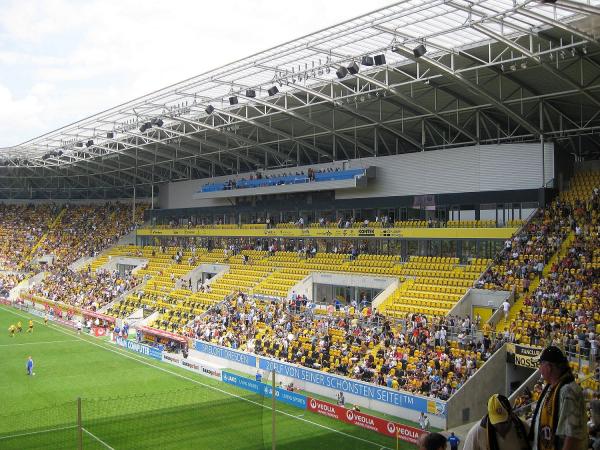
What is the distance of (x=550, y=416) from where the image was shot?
4531 millimetres

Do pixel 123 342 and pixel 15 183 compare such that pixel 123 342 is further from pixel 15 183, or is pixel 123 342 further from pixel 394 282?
pixel 15 183

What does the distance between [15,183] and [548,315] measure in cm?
7222

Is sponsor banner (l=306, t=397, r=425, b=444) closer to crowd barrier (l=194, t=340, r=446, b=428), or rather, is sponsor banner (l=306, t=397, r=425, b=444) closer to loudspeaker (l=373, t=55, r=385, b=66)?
crowd barrier (l=194, t=340, r=446, b=428)

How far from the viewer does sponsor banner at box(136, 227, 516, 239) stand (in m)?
35.8

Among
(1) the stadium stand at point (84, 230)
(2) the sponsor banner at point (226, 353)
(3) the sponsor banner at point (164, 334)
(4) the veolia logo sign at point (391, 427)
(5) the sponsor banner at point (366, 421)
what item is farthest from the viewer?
(1) the stadium stand at point (84, 230)

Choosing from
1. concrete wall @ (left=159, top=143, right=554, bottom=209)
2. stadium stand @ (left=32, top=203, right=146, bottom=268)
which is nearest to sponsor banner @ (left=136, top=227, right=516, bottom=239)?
concrete wall @ (left=159, top=143, right=554, bottom=209)

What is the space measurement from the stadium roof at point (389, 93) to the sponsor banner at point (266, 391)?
590 inches

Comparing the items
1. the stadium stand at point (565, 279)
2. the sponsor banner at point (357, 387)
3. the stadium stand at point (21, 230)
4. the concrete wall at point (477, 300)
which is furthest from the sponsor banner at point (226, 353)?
the stadium stand at point (21, 230)

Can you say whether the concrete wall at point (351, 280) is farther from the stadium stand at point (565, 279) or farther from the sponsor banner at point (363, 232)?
the stadium stand at point (565, 279)

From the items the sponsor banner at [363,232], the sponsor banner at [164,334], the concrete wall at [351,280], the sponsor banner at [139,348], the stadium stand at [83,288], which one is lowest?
the sponsor banner at [139,348]

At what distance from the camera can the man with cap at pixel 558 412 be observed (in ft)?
14.4

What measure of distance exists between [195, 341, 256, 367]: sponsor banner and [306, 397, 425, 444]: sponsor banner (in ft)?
24.1

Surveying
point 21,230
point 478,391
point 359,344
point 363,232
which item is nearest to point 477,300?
point 359,344

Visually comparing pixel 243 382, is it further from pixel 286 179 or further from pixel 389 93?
pixel 286 179
